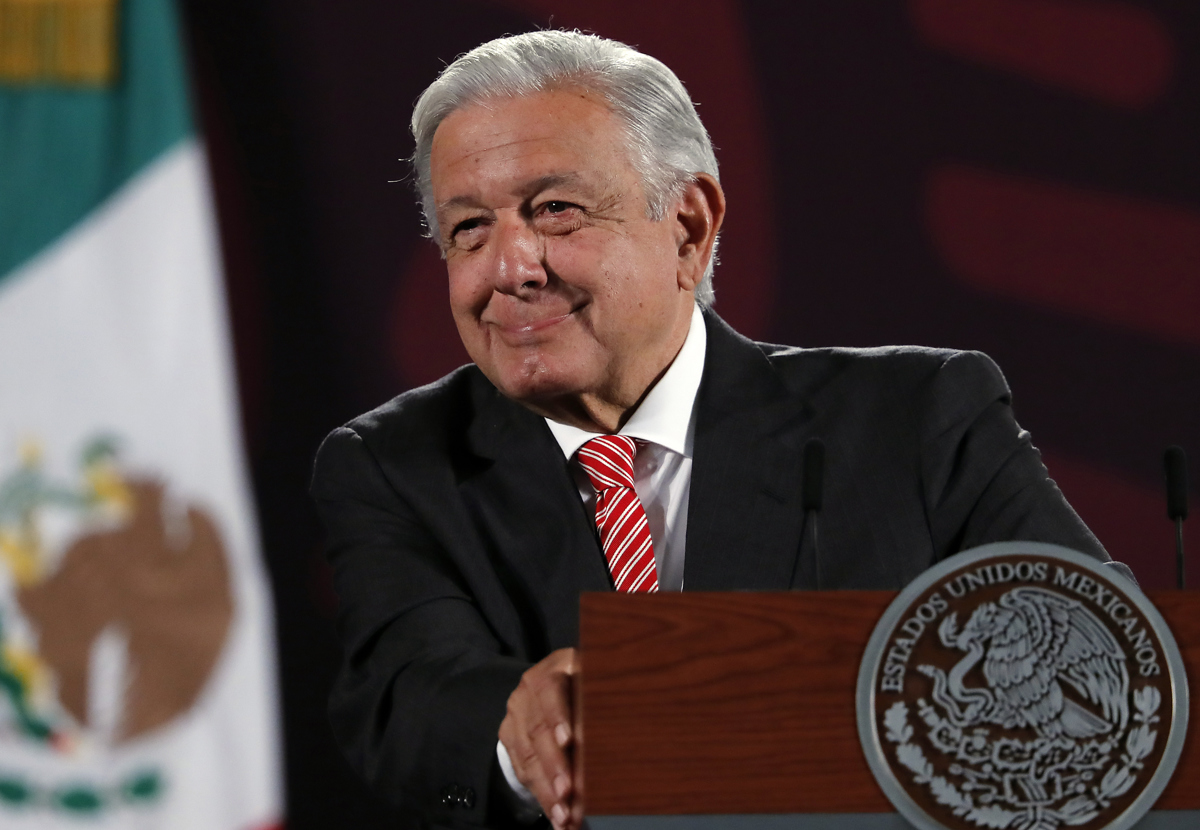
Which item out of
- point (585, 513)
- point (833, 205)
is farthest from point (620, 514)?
point (833, 205)

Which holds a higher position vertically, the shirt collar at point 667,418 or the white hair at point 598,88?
the white hair at point 598,88

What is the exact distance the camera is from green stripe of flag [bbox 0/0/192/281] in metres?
2.46

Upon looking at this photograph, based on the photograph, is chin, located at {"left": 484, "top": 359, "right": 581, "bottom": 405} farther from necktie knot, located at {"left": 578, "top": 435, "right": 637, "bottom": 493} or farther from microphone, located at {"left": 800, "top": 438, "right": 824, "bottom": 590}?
microphone, located at {"left": 800, "top": 438, "right": 824, "bottom": 590}

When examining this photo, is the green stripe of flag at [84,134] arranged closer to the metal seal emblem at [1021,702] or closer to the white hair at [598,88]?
the white hair at [598,88]

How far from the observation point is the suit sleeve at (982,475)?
151 cm

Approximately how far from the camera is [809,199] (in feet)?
8.34

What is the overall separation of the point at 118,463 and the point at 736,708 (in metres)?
1.84

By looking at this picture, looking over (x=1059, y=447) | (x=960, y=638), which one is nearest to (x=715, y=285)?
(x=1059, y=447)

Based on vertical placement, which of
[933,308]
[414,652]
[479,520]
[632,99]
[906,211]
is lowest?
[414,652]

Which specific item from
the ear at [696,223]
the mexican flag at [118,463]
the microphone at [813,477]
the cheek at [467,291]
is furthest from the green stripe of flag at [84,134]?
the microphone at [813,477]

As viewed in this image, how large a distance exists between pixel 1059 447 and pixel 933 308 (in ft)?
1.21

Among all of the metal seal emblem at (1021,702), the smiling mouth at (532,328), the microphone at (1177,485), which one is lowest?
the metal seal emblem at (1021,702)

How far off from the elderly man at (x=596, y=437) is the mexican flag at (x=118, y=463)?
75 cm

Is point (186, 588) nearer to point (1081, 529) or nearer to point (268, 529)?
point (268, 529)
